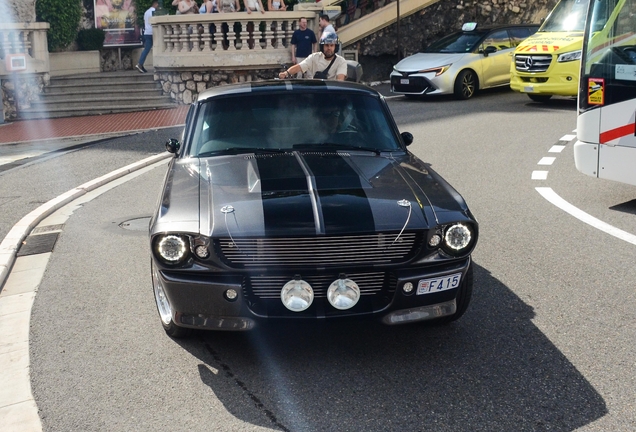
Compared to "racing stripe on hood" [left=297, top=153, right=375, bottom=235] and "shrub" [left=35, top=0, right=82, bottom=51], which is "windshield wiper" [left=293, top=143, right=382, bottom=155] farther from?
"shrub" [left=35, top=0, right=82, bottom=51]

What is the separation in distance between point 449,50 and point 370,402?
17.2 m

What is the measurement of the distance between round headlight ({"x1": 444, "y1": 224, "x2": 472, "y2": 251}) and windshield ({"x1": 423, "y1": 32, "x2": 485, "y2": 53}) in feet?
52.8

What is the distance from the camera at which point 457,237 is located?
16.7 feet

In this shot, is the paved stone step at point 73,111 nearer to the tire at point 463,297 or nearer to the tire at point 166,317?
the tire at point 166,317

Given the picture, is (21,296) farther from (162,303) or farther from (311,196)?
A: (311,196)

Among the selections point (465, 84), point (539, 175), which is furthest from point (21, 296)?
point (465, 84)

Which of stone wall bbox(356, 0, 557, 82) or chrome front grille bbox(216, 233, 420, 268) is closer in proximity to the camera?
chrome front grille bbox(216, 233, 420, 268)

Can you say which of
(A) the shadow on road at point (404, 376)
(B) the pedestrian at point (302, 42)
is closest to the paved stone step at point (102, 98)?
(B) the pedestrian at point (302, 42)

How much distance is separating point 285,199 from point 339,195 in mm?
321

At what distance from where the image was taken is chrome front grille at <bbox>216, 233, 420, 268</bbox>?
4.82 meters

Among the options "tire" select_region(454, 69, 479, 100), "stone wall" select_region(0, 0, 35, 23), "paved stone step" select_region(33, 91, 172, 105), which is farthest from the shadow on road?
"stone wall" select_region(0, 0, 35, 23)

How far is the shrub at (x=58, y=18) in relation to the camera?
24.2m

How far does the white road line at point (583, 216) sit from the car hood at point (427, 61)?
10044 millimetres

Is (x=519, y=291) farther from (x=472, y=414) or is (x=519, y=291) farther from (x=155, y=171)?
(x=155, y=171)
